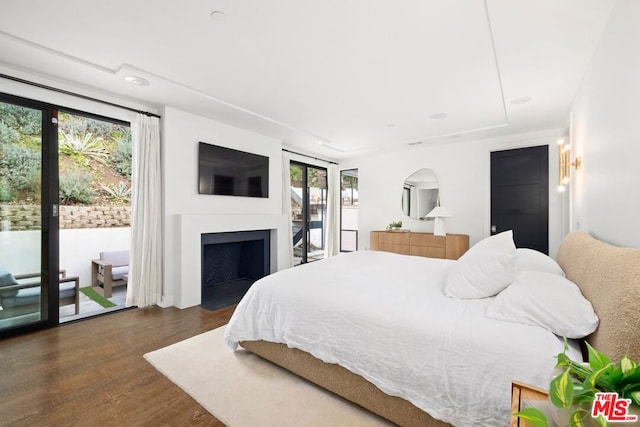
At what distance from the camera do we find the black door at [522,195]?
176 inches

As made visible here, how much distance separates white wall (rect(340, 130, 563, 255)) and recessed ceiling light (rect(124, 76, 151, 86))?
4.61 meters

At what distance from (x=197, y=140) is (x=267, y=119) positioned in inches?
39.8

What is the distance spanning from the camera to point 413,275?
94.3 inches

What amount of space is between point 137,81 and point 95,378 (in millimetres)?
2691

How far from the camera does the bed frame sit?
3.07ft

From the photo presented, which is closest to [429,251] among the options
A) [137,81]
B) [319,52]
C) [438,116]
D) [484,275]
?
[438,116]

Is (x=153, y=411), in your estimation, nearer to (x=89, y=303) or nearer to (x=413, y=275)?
→ (x=413, y=275)

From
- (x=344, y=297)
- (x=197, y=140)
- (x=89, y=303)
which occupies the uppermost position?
(x=197, y=140)

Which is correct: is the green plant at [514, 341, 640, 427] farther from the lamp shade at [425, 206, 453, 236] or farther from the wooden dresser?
the lamp shade at [425, 206, 453, 236]

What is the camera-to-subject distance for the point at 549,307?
1.33 meters

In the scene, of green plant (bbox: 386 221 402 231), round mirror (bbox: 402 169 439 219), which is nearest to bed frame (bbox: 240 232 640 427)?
round mirror (bbox: 402 169 439 219)

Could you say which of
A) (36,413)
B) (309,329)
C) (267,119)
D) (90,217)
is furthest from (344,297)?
(90,217)

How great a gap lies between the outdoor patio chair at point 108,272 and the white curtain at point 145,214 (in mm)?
1056

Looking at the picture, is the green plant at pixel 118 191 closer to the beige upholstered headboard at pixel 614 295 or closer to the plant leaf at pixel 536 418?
the plant leaf at pixel 536 418
